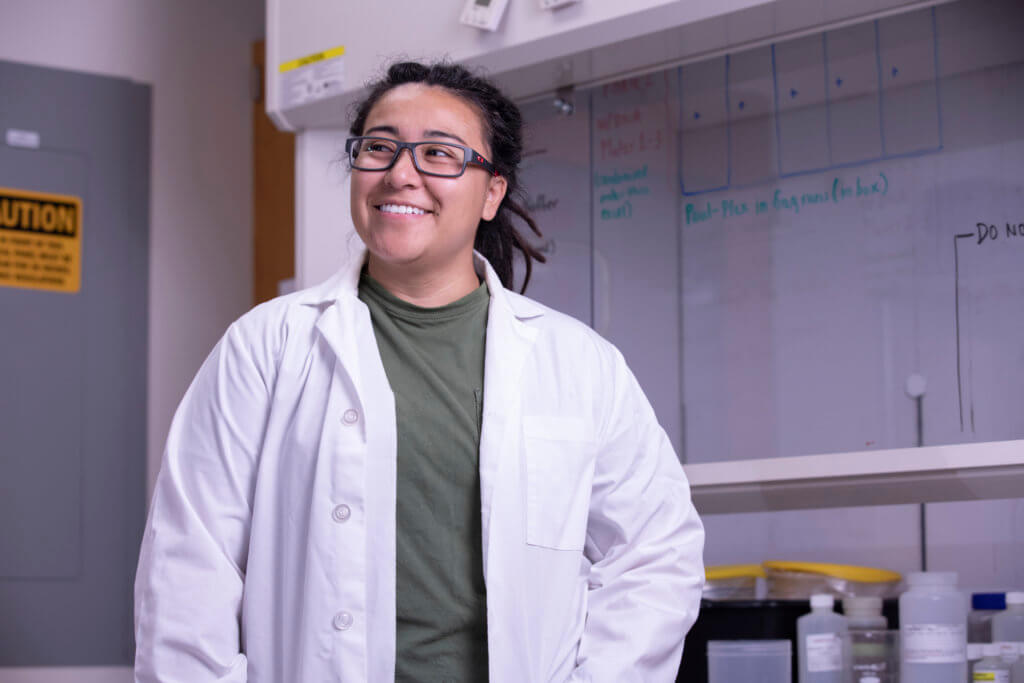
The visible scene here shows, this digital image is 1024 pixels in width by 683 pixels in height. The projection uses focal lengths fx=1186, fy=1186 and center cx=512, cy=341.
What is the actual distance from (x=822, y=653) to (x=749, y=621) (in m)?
0.14

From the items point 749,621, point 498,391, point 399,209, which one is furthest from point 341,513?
point 749,621

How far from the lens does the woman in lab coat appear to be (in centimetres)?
139

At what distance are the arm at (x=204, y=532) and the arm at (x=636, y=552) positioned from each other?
17.8 inches

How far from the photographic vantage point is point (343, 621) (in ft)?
4.52

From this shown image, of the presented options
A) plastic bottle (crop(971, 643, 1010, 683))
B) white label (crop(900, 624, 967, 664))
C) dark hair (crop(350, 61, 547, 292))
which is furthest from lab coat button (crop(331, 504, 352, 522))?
plastic bottle (crop(971, 643, 1010, 683))

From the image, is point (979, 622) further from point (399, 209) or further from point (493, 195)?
point (399, 209)

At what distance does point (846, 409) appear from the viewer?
6.79 feet

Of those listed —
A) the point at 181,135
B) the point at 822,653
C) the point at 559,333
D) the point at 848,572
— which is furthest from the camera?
the point at 181,135

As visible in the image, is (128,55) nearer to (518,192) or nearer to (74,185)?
(74,185)

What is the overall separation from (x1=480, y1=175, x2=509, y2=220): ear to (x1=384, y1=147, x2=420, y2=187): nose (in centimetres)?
16

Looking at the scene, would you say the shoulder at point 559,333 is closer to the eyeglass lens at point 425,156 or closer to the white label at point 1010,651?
the eyeglass lens at point 425,156

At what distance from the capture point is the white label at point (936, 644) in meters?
1.75

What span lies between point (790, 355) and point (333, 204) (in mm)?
962

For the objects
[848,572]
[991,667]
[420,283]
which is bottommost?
[991,667]
